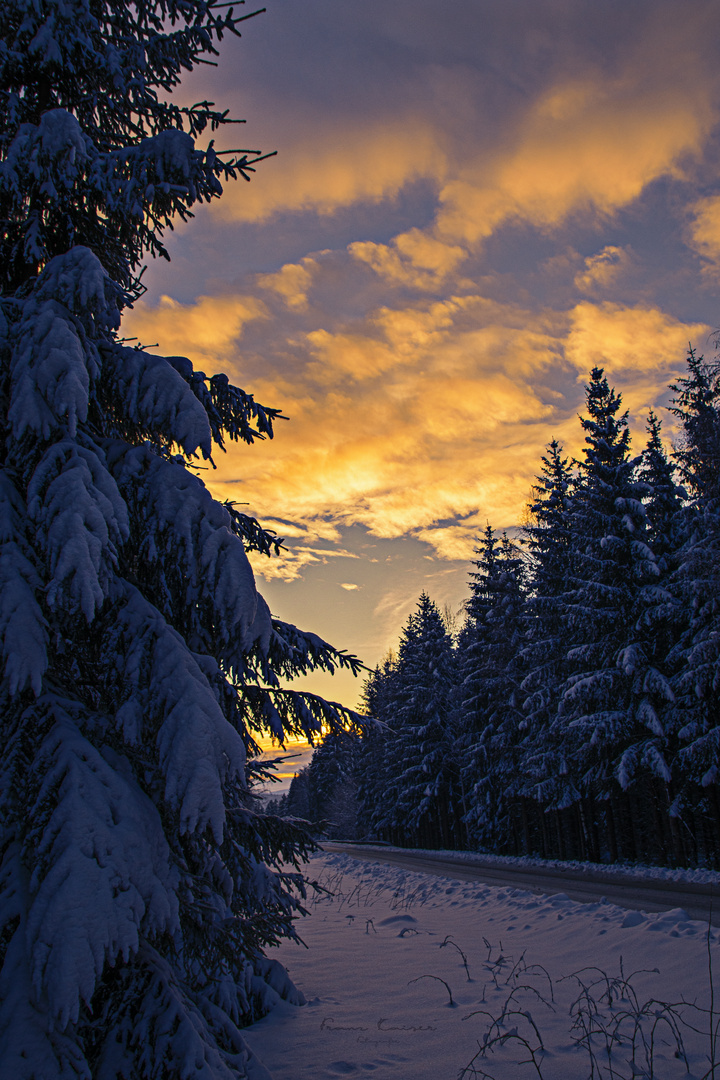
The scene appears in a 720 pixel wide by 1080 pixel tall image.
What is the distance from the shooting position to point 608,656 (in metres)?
19.1

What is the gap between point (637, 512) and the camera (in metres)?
18.5

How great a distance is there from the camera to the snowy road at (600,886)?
10.6 metres

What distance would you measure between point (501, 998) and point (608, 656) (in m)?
15.5

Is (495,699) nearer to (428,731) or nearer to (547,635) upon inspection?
(547,635)

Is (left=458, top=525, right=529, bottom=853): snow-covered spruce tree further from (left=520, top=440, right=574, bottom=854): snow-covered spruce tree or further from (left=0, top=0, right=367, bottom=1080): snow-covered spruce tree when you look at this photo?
(left=0, top=0, right=367, bottom=1080): snow-covered spruce tree

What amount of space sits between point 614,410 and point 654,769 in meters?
11.8

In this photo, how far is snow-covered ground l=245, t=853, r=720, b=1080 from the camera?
3.88 m

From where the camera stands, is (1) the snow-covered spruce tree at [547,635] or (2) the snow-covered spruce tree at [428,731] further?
(2) the snow-covered spruce tree at [428,731]

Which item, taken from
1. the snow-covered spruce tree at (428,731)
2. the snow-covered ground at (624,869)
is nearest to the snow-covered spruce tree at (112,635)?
the snow-covered ground at (624,869)

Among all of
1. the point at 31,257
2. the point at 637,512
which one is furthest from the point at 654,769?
the point at 31,257

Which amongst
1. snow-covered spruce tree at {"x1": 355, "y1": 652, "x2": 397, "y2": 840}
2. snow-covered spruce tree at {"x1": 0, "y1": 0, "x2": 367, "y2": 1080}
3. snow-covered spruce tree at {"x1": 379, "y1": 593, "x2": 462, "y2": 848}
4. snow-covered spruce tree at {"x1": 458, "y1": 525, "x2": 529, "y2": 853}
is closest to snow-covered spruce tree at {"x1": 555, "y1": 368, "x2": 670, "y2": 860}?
snow-covered spruce tree at {"x1": 458, "y1": 525, "x2": 529, "y2": 853}

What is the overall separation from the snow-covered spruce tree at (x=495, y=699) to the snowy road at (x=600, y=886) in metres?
4.98

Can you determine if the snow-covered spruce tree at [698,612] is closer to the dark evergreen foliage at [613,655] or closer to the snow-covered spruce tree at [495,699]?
the dark evergreen foliage at [613,655]

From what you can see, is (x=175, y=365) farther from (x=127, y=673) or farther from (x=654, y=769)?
(x=654, y=769)
